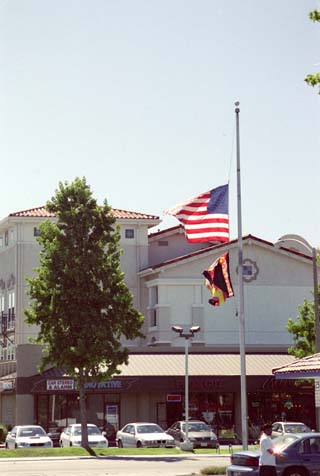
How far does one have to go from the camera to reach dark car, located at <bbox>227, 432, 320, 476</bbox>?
22703 millimetres

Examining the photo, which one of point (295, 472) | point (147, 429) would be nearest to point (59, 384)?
point (147, 429)

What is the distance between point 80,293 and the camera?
4453cm

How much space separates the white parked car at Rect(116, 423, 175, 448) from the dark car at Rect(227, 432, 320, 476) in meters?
20.5

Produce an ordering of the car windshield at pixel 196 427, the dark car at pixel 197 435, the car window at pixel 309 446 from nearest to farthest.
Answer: the car window at pixel 309 446 → the dark car at pixel 197 435 → the car windshield at pixel 196 427

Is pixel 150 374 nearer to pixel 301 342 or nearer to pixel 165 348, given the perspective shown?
pixel 165 348

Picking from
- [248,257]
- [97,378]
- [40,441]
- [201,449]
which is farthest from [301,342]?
[248,257]

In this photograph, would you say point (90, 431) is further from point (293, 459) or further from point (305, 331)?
point (293, 459)

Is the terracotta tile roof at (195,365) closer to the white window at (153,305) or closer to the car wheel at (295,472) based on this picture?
the white window at (153,305)

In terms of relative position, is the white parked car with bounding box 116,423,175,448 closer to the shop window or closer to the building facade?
the building facade

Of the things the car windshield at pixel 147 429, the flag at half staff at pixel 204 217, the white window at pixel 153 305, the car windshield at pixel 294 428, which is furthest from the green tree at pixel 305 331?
the flag at half staff at pixel 204 217

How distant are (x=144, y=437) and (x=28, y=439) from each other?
17.5 ft

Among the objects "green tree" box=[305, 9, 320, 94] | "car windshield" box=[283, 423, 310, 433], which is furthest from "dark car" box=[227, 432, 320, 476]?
"car windshield" box=[283, 423, 310, 433]

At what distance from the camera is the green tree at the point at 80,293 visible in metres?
44.2

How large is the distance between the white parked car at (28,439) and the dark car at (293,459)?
21588 mm
